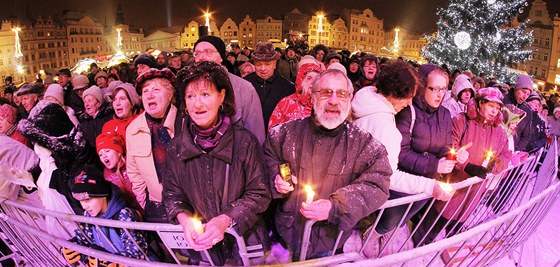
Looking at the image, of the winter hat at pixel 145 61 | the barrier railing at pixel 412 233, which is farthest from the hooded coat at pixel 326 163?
the winter hat at pixel 145 61

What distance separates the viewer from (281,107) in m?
4.19

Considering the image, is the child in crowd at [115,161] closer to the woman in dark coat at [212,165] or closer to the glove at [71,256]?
the glove at [71,256]

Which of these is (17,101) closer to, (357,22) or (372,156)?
(372,156)

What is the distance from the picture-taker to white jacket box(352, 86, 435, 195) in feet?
10.4

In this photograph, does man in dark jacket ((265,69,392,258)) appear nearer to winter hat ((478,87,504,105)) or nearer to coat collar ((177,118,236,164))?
coat collar ((177,118,236,164))

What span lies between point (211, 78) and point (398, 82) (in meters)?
1.70

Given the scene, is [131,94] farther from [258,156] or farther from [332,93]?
[332,93]

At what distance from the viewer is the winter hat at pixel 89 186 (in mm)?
3078

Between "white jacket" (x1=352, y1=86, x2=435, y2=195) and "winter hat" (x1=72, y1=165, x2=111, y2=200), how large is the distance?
2.31 m

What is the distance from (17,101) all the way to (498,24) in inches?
938

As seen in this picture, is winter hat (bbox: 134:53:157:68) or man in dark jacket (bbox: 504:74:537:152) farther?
winter hat (bbox: 134:53:157:68)

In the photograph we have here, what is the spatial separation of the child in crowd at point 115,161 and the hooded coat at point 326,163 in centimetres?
172

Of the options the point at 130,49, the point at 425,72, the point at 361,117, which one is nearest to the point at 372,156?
the point at 361,117

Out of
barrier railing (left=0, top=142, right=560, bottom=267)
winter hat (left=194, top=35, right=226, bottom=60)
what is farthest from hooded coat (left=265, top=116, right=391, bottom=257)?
winter hat (left=194, top=35, right=226, bottom=60)
